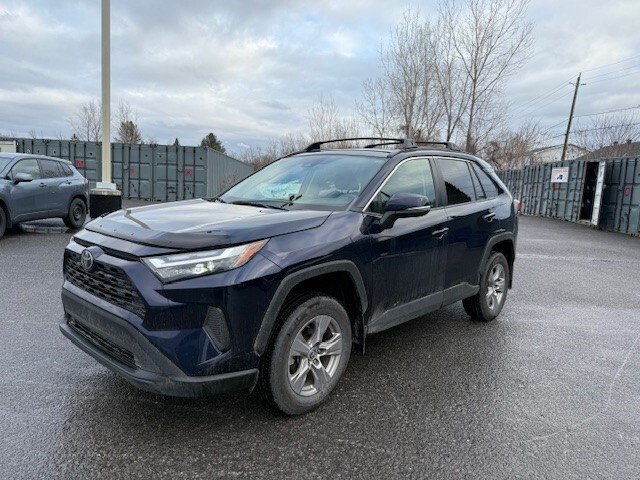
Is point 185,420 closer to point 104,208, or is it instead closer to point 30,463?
point 30,463

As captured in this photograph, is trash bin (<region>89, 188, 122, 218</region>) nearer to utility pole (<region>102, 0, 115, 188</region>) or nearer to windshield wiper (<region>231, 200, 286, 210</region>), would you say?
utility pole (<region>102, 0, 115, 188</region>)

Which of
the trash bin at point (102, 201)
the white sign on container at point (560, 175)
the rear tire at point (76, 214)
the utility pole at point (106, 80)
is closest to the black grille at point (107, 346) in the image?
the rear tire at point (76, 214)

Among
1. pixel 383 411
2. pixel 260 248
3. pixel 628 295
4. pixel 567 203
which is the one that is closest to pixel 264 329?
pixel 260 248

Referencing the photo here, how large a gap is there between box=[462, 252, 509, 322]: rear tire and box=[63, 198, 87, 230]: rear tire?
31.1ft

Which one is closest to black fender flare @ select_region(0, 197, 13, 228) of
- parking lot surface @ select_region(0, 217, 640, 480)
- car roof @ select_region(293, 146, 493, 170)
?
parking lot surface @ select_region(0, 217, 640, 480)

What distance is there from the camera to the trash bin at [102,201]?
11.1 m

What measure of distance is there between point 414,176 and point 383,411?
1919mm

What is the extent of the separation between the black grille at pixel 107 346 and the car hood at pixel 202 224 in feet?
2.04

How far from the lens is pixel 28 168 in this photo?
31.2 feet

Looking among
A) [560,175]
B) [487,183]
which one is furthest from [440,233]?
[560,175]

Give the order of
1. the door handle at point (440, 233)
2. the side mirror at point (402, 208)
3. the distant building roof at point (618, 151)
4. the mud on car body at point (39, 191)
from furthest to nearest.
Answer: the distant building roof at point (618, 151) → the mud on car body at point (39, 191) → the door handle at point (440, 233) → the side mirror at point (402, 208)

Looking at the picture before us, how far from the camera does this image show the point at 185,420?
9.24 ft

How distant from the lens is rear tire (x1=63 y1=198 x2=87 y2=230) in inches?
421

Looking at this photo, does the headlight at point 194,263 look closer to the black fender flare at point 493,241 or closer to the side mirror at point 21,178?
the black fender flare at point 493,241
